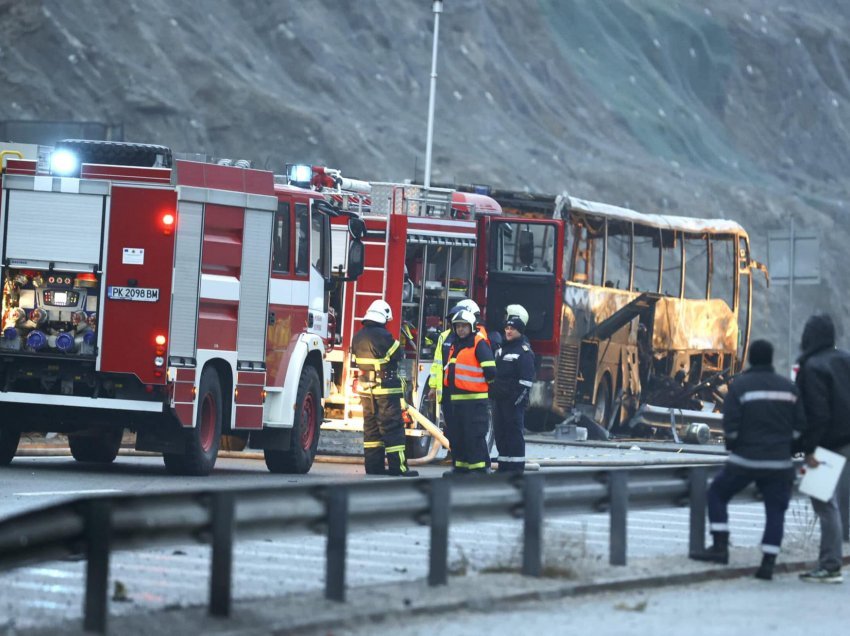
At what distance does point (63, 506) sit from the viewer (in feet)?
26.7

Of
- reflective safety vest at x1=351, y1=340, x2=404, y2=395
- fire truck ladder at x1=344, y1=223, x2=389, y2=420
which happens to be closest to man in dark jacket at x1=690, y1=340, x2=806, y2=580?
reflective safety vest at x1=351, y1=340, x2=404, y2=395

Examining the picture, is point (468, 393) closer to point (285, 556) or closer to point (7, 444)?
point (7, 444)

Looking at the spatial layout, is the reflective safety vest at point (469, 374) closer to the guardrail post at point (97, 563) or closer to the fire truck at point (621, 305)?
the fire truck at point (621, 305)

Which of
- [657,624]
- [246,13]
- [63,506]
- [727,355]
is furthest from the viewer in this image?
[246,13]

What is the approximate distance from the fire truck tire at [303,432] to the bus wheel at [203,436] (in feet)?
4.06

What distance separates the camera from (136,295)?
58.6 feet

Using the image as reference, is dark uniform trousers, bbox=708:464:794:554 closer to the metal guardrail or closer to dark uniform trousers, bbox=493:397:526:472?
the metal guardrail

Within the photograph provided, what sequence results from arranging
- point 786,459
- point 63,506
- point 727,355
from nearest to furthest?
1. point 63,506
2. point 786,459
3. point 727,355

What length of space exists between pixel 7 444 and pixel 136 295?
2482mm

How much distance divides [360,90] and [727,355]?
33142mm

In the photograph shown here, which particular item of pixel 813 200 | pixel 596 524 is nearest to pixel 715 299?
pixel 596 524

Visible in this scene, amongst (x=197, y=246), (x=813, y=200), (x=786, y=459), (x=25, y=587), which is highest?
(x=813, y=200)

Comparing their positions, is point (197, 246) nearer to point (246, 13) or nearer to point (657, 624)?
point (657, 624)

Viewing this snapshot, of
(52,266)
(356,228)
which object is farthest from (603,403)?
(52,266)
